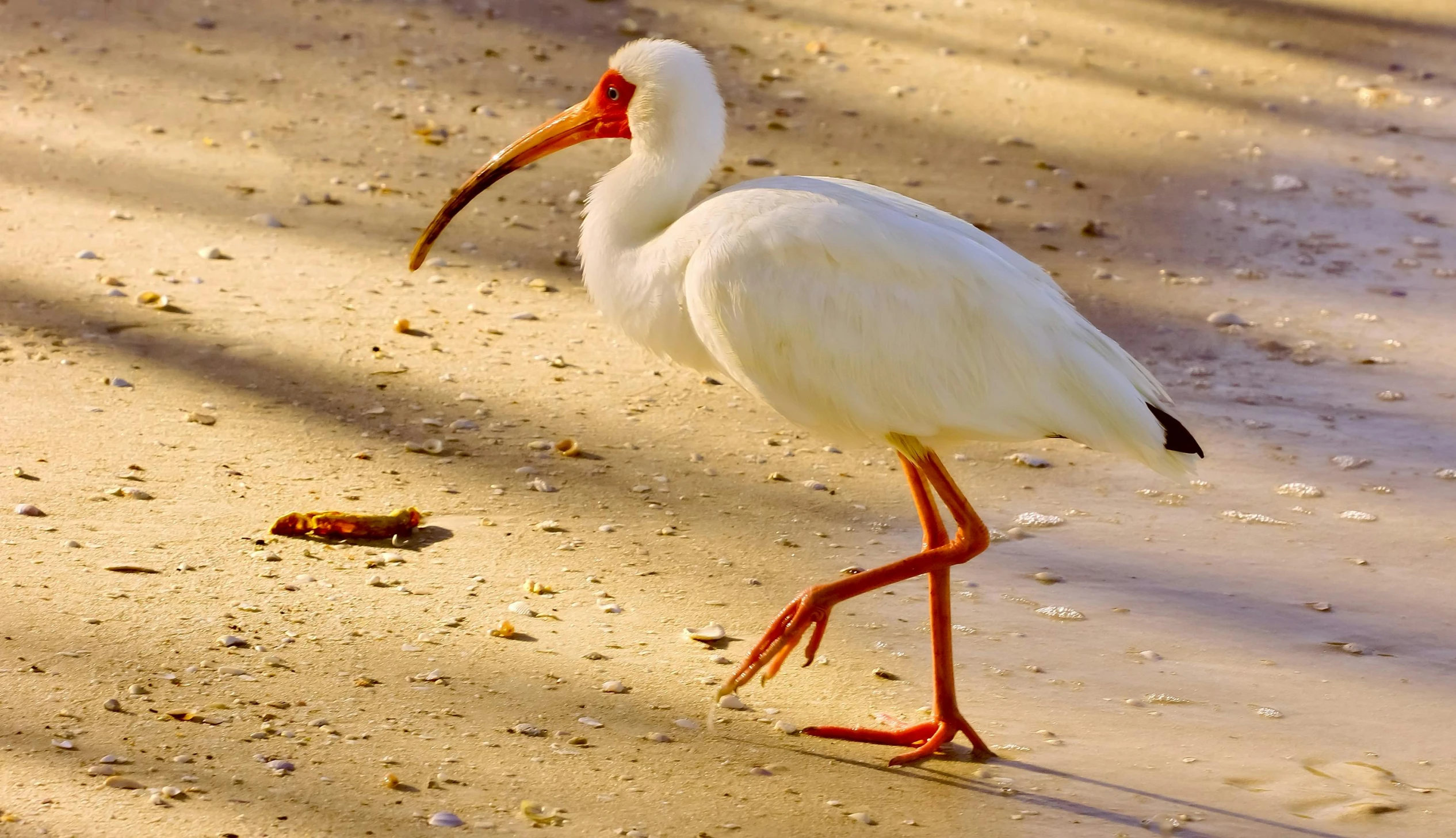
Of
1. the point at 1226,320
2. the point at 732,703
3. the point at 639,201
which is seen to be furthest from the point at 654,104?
the point at 1226,320

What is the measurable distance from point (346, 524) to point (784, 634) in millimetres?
1629

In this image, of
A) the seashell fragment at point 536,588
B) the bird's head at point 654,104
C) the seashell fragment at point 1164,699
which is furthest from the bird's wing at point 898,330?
the seashell fragment at point 536,588

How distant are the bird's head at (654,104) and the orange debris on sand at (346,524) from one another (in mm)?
1331

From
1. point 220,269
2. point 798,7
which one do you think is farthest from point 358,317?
point 798,7

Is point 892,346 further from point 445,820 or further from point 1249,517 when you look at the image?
point 1249,517

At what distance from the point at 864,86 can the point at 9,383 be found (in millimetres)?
5821

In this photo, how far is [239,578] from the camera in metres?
4.81

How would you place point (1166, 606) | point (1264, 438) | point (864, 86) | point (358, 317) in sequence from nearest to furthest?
point (1166, 606) < point (1264, 438) < point (358, 317) < point (864, 86)

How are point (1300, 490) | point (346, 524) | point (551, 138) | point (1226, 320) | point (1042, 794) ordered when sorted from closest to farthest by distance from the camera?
point (1042, 794), point (346, 524), point (551, 138), point (1300, 490), point (1226, 320)

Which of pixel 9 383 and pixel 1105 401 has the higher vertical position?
pixel 1105 401

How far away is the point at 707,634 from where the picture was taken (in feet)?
15.8

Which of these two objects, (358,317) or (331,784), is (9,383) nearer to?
(358,317)

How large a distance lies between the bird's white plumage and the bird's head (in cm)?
41

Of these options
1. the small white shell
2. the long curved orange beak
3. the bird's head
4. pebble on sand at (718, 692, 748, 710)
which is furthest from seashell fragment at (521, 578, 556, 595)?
the small white shell
